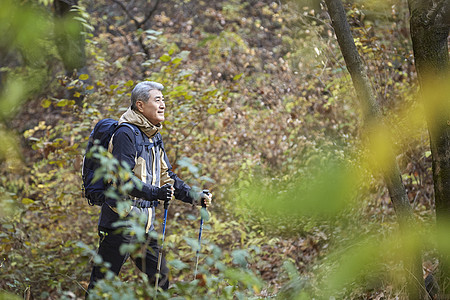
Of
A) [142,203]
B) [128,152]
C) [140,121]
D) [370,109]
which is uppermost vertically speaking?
[370,109]

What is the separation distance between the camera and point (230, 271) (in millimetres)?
2562

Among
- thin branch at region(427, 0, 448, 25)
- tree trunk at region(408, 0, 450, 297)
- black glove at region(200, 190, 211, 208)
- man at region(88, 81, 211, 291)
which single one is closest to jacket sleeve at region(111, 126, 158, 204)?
man at region(88, 81, 211, 291)

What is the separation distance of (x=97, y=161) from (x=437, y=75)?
2.34 metres

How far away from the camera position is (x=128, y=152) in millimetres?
3941

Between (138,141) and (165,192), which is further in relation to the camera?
(138,141)

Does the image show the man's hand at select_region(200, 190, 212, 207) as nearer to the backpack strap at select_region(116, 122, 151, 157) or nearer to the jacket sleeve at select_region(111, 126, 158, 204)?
the jacket sleeve at select_region(111, 126, 158, 204)

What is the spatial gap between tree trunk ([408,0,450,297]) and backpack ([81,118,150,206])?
198 centimetres

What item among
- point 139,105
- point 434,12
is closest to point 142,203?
point 139,105

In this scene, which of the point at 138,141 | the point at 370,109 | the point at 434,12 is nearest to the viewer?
the point at 434,12

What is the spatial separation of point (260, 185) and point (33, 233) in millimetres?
3364

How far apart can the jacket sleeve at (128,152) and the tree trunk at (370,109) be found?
5.14 feet

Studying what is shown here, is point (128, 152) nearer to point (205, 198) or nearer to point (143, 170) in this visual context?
point (143, 170)

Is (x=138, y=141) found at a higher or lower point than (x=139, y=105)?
lower

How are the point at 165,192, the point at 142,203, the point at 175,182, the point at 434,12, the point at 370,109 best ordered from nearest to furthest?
the point at 434,12, the point at 370,109, the point at 165,192, the point at 142,203, the point at 175,182
